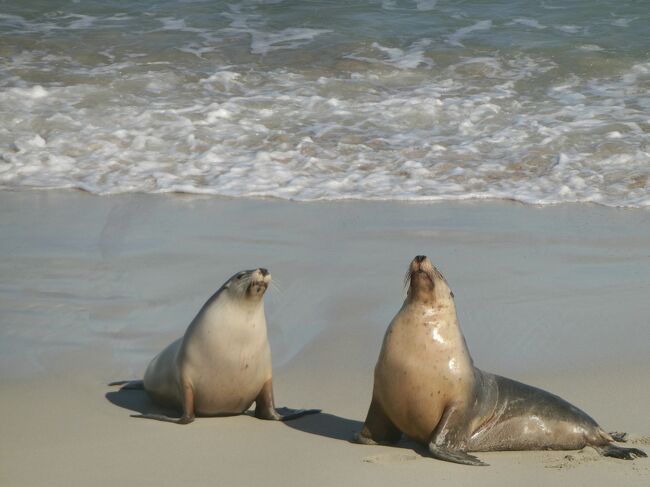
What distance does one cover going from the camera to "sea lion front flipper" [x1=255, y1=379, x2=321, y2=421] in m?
4.45

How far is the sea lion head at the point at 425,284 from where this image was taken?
425cm

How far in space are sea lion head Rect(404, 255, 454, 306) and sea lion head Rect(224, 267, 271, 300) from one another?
61 cm

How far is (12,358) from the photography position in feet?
16.5

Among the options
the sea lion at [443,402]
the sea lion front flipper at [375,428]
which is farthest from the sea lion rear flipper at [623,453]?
the sea lion front flipper at [375,428]

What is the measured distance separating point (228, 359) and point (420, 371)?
825 mm

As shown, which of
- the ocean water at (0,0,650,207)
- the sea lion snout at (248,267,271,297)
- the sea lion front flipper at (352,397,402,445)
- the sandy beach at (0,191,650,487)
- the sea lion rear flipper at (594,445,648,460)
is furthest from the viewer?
the ocean water at (0,0,650,207)

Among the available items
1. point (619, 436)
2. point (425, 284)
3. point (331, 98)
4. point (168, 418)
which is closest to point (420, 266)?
point (425, 284)

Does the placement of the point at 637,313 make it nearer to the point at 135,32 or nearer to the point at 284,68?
the point at 284,68

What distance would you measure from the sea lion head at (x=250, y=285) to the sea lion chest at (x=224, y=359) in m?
0.06

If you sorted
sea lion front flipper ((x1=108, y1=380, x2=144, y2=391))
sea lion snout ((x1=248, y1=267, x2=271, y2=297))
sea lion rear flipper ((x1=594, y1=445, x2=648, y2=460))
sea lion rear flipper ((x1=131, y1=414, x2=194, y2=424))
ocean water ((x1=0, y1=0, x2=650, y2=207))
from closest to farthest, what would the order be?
sea lion rear flipper ((x1=594, y1=445, x2=648, y2=460))
sea lion rear flipper ((x1=131, y1=414, x2=194, y2=424))
sea lion snout ((x1=248, y1=267, x2=271, y2=297))
sea lion front flipper ((x1=108, y1=380, x2=144, y2=391))
ocean water ((x1=0, y1=0, x2=650, y2=207))

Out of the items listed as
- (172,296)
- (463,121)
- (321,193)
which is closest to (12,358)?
(172,296)

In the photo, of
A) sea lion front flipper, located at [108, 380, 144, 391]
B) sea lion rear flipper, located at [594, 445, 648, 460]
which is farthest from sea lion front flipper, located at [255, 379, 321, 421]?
sea lion rear flipper, located at [594, 445, 648, 460]

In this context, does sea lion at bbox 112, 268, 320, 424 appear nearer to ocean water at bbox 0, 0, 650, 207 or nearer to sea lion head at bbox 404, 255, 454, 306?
sea lion head at bbox 404, 255, 454, 306

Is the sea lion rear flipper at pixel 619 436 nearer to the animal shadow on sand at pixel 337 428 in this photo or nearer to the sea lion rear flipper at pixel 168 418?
the animal shadow on sand at pixel 337 428
